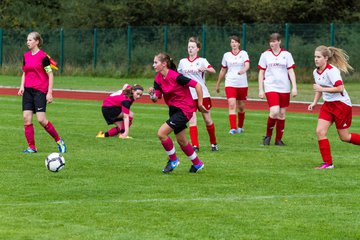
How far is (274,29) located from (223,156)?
28641 millimetres

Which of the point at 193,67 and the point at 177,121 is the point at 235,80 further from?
the point at 177,121

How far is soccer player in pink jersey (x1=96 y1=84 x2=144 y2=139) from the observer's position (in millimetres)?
18578

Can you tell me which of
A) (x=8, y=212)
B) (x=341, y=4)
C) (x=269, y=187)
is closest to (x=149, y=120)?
(x=269, y=187)

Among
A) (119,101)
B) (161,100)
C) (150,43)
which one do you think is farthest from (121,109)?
(150,43)

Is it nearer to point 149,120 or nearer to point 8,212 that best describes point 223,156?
point 8,212

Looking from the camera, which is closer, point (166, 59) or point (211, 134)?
point (166, 59)

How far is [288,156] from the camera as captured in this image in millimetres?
15453

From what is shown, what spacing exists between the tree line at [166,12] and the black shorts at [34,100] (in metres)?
36.0

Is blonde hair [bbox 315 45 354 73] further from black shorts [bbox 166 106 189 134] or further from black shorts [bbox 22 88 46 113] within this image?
black shorts [bbox 22 88 46 113]

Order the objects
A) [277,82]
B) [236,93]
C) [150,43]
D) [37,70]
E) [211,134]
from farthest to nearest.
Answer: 1. [150,43]
2. [236,93]
3. [277,82]
4. [211,134]
5. [37,70]

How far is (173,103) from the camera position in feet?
43.5

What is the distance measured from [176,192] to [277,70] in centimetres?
665

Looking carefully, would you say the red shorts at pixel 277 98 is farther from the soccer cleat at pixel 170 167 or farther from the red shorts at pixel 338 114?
the soccer cleat at pixel 170 167

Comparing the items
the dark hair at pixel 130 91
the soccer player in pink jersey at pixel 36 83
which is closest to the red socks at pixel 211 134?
the dark hair at pixel 130 91
